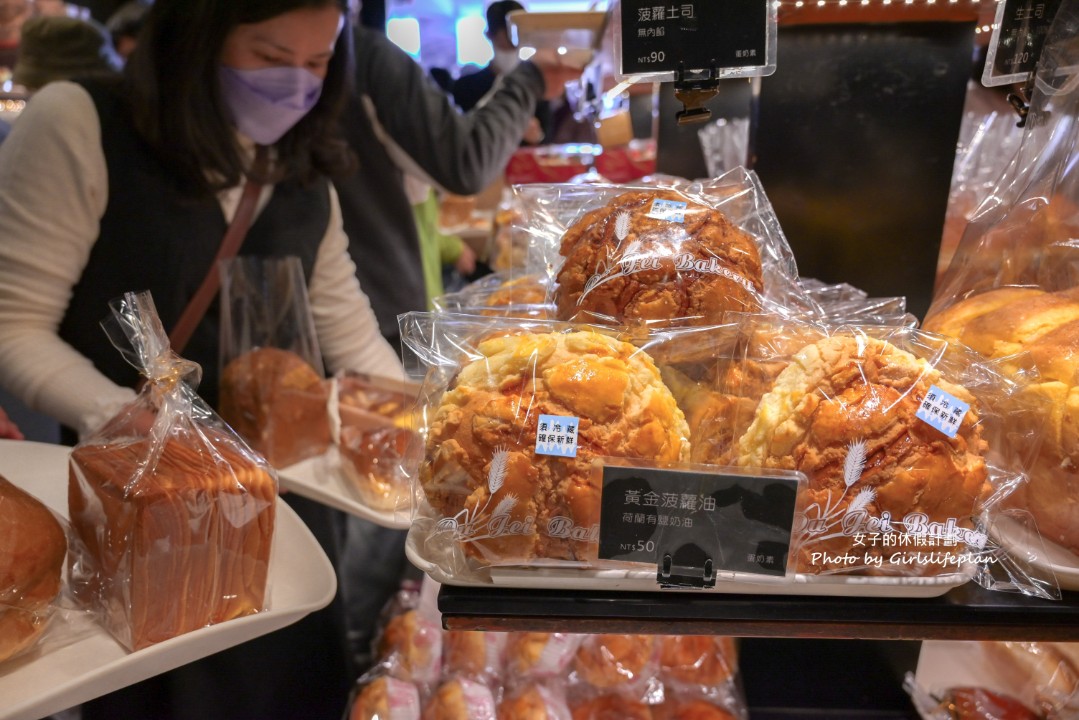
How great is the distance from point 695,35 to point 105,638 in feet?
3.62

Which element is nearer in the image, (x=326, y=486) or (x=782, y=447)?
(x=782, y=447)

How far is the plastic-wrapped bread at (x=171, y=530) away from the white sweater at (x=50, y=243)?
1.66 feet

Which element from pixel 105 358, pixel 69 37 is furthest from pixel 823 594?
pixel 69 37

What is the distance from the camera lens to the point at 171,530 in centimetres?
92

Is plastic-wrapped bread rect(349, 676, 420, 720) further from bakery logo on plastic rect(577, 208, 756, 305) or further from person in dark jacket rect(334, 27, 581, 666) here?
bakery logo on plastic rect(577, 208, 756, 305)

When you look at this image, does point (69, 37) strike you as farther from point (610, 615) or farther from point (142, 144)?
point (610, 615)

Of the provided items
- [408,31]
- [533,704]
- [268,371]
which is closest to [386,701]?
[533,704]

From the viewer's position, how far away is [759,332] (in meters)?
0.82

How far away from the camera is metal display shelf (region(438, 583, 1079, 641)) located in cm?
73

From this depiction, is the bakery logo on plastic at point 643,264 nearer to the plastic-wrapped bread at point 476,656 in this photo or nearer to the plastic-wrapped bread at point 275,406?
the plastic-wrapped bread at point 476,656

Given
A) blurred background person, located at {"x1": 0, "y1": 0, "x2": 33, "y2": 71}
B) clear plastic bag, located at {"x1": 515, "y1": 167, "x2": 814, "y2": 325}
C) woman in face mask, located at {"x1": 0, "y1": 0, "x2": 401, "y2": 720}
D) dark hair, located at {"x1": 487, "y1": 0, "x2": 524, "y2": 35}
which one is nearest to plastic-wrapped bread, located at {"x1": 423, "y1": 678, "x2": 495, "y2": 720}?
woman in face mask, located at {"x1": 0, "y1": 0, "x2": 401, "y2": 720}

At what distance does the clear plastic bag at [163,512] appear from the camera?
91 cm

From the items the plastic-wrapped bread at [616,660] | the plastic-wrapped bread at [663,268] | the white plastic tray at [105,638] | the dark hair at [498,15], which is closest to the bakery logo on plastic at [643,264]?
the plastic-wrapped bread at [663,268]

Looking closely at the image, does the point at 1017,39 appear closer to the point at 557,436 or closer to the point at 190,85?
the point at 557,436
